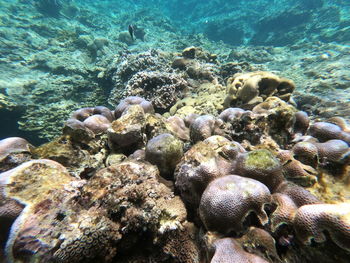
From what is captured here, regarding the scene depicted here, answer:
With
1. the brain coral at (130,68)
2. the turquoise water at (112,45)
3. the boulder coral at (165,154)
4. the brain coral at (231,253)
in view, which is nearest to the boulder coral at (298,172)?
the brain coral at (231,253)

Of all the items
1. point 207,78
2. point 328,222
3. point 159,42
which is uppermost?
point 159,42

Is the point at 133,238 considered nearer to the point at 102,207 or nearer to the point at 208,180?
the point at 102,207

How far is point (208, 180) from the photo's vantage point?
2086 mm

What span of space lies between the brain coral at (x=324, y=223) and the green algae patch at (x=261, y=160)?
0.54 m

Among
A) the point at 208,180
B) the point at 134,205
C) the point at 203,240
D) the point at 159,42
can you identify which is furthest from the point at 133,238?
the point at 159,42

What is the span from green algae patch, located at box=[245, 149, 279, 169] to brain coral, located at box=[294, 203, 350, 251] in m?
0.54

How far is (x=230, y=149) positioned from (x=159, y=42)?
17.9 m

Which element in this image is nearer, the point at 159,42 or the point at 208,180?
the point at 208,180

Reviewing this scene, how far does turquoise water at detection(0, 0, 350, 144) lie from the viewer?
7.58 m

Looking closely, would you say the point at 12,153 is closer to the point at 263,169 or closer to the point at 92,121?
the point at 92,121

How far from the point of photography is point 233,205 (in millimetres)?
1664

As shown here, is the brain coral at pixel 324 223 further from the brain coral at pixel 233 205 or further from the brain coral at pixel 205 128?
the brain coral at pixel 205 128

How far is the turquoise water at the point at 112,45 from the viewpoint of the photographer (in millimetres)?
7578

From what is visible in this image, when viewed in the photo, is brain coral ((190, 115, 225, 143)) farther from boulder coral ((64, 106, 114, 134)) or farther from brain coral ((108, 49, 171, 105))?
brain coral ((108, 49, 171, 105))
